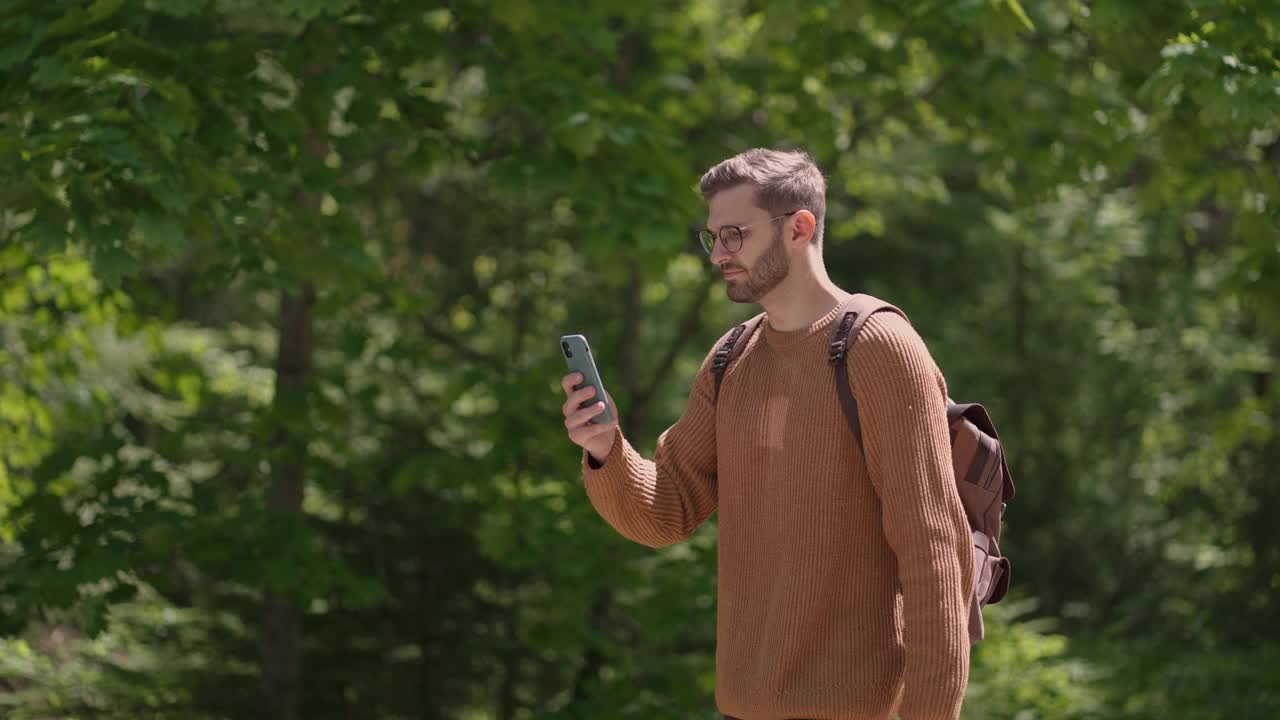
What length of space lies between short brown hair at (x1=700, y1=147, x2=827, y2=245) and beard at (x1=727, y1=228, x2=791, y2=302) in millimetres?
59

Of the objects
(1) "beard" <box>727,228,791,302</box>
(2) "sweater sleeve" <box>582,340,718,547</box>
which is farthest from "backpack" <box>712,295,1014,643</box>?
(2) "sweater sleeve" <box>582,340,718,547</box>

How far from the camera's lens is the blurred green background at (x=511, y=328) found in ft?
17.0

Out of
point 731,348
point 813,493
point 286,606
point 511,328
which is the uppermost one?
point 731,348

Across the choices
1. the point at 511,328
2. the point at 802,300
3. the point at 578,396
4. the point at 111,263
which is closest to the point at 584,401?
the point at 578,396

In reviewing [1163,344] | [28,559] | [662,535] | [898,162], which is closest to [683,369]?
[898,162]

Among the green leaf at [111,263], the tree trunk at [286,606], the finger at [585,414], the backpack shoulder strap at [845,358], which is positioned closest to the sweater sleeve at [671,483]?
the finger at [585,414]

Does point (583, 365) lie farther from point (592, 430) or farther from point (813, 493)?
point (813, 493)

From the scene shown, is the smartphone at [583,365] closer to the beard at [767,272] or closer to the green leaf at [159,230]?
the beard at [767,272]

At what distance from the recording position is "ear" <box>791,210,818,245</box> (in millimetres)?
2508

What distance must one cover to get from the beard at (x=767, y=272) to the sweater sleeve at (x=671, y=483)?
261mm

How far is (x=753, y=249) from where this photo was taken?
8.20 feet

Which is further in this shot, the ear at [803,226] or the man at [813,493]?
the ear at [803,226]

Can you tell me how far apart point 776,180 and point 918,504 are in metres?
0.63

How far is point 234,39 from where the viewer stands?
5.67 metres
